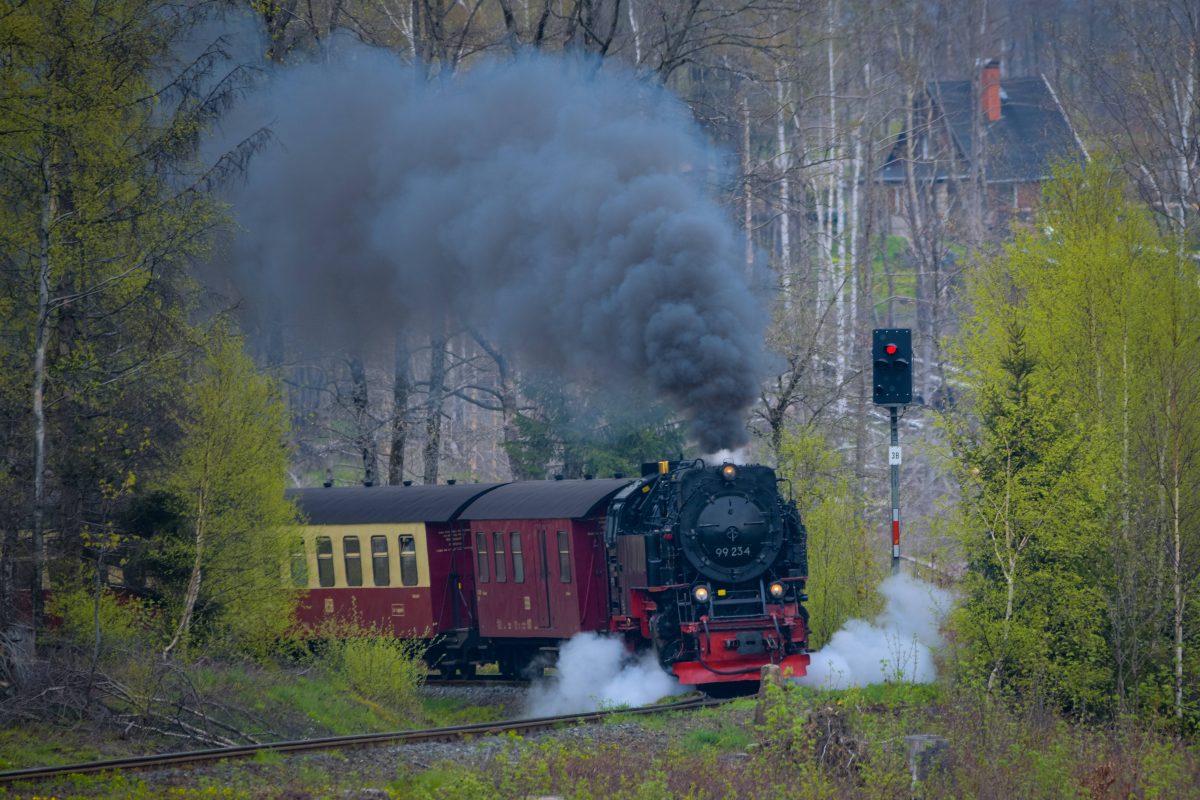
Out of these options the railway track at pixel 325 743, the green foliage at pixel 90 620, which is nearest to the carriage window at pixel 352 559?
the green foliage at pixel 90 620

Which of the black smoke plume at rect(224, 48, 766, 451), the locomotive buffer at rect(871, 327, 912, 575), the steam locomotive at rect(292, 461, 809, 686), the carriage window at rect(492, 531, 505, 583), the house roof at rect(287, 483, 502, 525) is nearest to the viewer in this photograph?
the locomotive buffer at rect(871, 327, 912, 575)

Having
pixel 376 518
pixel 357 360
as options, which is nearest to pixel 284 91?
pixel 357 360

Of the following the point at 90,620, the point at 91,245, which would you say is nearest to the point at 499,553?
the point at 90,620

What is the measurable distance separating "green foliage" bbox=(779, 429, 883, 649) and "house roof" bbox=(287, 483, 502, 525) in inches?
170

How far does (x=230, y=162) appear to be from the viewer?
56.3ft

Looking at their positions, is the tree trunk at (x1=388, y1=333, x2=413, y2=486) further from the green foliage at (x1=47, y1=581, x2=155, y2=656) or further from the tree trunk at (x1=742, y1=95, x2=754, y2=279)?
the green foliage at (x1=47, y1=581, x2=155, y2=656)

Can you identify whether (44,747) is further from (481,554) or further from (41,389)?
(481,554)

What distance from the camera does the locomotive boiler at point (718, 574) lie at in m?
14.3

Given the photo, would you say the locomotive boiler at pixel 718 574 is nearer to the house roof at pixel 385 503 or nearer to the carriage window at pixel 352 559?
the house roof at pixel 385 503

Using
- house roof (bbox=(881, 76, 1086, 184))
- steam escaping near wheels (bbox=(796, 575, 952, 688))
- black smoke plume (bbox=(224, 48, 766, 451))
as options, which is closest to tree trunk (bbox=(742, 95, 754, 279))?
black smoke plume (bbox=(224, 48, 766, 451))

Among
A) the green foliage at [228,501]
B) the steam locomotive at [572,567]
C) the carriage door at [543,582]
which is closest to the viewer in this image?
the steam locomotive at [572,567]

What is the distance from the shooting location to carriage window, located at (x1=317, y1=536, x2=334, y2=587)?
19.4 m

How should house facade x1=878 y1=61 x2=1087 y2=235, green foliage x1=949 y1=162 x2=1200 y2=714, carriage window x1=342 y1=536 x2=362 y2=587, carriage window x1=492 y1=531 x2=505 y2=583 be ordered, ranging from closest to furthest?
1. green foliage x1=949 y1=162 x2=1200 y2=714
2. carriage window x1=492 y1=531 x2=505 y2=583
3. carriage window x1=342 y1=536 x2=362 y2=587
4. house facade x1=878 y1=61 x2=1087 y2=235

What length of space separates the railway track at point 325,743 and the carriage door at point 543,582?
2.64m
